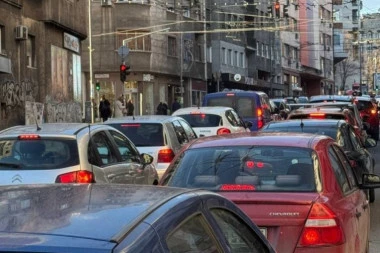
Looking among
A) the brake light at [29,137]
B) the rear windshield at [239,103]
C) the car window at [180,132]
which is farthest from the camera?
the rear windshield at [239,103]

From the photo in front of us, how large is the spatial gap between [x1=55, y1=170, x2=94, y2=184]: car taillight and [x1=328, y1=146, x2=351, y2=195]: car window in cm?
312

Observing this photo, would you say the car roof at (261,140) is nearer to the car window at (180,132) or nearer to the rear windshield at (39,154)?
the rear windshield at (39,154)

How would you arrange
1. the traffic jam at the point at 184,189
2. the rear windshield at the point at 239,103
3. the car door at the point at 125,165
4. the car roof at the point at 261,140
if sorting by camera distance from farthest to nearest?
the rear windshield at the point at 239,103
the car door at the point at 125,165
the car roof at the point at 261,140
the traffic jam at the point at 184,189

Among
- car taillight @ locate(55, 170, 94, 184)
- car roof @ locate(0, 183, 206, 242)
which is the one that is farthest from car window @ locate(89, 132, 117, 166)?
car roof @ locate(0, 183, 206, 242)

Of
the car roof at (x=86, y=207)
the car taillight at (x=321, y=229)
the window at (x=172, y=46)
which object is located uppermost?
the window at (x=172, y=46)

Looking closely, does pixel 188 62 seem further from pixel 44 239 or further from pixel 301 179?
pixel 44 239

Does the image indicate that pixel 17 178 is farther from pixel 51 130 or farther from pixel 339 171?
pixel 339 171

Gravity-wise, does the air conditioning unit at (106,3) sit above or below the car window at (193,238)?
above

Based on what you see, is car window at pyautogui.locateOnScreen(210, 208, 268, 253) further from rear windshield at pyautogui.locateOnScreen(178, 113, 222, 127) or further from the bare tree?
the bare tree

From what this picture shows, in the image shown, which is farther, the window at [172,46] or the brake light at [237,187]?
the window at [172,46]

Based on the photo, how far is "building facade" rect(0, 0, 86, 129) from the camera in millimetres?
25688

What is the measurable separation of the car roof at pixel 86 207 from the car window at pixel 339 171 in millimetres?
3043

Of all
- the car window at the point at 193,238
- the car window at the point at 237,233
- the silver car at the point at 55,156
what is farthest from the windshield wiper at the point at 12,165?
the car window at the point at 193,238

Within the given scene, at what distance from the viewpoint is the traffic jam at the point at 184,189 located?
271 centimetres
